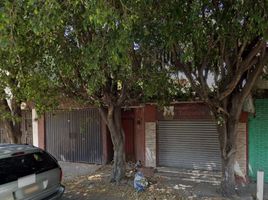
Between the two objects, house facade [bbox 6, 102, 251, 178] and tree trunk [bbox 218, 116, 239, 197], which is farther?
house facade [bbox 6, 102, 251, 178]

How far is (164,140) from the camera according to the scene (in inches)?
455

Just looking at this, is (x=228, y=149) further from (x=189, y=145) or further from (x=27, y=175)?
(x=27, y=175)

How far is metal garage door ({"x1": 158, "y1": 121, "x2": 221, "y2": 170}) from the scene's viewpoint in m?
10.6

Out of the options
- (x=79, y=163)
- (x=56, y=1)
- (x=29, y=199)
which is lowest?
(x=79, y=163)

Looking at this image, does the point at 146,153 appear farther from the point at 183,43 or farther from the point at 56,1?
the point at 56,1

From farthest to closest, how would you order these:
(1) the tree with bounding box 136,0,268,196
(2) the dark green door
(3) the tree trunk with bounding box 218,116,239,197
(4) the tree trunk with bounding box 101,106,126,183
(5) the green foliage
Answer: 1. (2) the dark green door
2. (4) the tree trunk with bounding box 101,106,126,183
3. (3) the tree trunk with bounding box 218,116,239,197
4. (1) the tree with bounding box 136,0,268,196
5. (5) the green foliage

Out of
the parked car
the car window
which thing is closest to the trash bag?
the parked car

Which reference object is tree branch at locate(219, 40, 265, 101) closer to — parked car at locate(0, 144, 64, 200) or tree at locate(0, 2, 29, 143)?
parked car at locate(0, 144, 64, 200)

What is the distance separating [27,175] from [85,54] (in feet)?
8.43

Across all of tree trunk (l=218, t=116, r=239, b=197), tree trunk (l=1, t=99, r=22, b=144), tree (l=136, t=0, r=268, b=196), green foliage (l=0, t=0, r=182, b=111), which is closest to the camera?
green foliage (l=0, t=0, r=182, b=111)

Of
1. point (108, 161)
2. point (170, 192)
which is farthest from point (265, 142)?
point (108, 161)

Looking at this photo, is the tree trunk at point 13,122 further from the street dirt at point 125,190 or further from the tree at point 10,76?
the street dirt at point 125,190

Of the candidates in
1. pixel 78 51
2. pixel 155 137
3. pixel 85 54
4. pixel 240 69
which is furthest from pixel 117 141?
pixel 240 69

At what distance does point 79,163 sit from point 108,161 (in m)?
1.52
